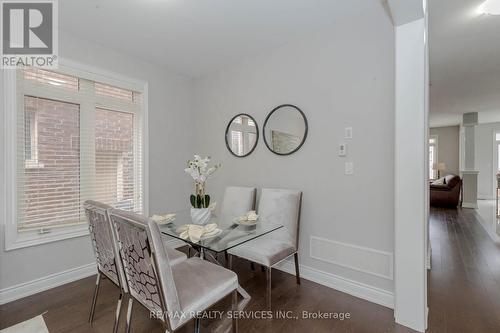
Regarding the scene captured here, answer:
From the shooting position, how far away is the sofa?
20.0 feet

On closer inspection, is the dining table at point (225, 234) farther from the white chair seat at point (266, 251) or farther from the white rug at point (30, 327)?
the white rug at point (30, 327)

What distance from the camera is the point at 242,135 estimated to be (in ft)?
10.3

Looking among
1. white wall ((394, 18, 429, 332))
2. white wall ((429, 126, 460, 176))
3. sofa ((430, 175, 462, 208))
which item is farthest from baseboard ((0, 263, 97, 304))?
white wall ((429, 126, 460, 176))

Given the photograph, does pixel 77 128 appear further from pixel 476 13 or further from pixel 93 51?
pixel 476 13

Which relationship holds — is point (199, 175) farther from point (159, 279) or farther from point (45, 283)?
point (45, 283)

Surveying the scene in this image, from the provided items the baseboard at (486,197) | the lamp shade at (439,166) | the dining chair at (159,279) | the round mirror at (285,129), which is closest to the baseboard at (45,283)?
the dining chair at (159,279)

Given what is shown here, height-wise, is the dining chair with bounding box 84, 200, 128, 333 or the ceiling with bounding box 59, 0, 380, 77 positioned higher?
the ceiling with bounding box 59, 0, 380, 77

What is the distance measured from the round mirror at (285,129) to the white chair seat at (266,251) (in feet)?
3.30

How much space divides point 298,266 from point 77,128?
2839mm

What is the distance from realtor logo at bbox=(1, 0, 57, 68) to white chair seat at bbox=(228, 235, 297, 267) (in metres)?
2.67

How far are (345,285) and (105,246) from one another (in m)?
2.10

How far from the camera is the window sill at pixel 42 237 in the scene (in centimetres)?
218

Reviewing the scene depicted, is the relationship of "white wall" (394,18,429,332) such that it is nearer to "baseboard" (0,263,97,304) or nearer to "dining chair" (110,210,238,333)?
"dining chair" (110,210,238,333)

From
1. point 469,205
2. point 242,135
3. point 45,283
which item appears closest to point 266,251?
point 242,135
